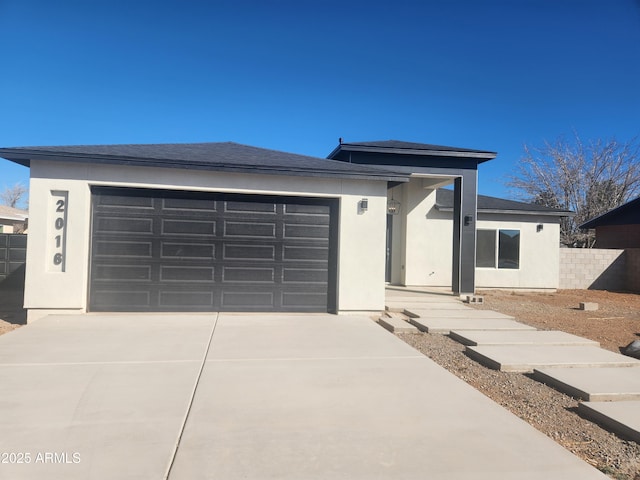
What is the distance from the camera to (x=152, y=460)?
300cm

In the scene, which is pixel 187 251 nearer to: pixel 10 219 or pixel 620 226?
pixel 10 219

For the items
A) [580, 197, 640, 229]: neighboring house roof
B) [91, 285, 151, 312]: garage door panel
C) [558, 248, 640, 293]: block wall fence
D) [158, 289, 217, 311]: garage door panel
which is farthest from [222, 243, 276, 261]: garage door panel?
[580, 197, 640, 229]: neighboring house roof

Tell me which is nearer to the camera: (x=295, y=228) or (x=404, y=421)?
(x=404, y=421)

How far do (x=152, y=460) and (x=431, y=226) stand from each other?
12504 millimetres

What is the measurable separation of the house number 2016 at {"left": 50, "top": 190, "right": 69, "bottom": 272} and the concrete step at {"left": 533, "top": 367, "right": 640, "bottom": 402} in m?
7.61

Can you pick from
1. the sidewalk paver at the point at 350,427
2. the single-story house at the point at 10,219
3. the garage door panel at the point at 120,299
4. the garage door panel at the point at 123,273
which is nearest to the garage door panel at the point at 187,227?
the garage door panel at the point at 123,273

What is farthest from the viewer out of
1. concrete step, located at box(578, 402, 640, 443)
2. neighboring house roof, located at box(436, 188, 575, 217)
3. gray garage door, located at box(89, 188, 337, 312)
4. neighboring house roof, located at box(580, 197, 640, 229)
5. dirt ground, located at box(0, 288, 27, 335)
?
neighboring house roof, located at box(580, 197, 640, 229)

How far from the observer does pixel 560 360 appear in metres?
5.68

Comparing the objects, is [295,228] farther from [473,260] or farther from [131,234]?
[473,260]

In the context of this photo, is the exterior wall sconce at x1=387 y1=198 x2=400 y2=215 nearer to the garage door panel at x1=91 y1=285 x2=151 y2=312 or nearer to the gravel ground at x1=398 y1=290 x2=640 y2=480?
the gravel ground at x1=398 y1=290 x2=640 y2=480

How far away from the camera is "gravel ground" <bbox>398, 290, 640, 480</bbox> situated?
11.0ft

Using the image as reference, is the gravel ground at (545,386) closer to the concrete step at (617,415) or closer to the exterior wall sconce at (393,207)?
the concrete step at (617,415)

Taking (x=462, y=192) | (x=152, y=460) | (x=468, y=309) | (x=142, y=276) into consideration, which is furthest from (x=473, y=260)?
(x=152, y=460)

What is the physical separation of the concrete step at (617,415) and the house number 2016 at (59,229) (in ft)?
26.1
